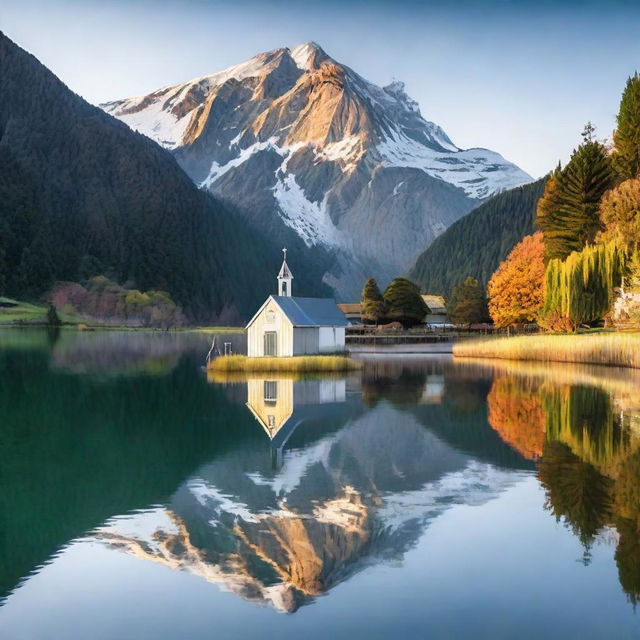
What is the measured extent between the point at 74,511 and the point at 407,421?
14.7 m

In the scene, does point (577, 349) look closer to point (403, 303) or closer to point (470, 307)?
point (403, 303)

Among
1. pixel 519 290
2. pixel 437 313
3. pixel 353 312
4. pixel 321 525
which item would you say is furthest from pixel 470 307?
pixel 321 525

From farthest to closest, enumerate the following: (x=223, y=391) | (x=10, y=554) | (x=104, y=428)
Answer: (x=223, y=391) < (x=104, y=428) < (x=10, y=554)

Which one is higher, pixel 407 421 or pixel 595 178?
pixel 595 178

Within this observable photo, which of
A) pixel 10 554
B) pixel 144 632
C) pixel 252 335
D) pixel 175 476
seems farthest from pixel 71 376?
pixel 144 632

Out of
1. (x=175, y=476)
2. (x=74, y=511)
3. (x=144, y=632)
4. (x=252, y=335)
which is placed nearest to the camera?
(x=144, y=632)

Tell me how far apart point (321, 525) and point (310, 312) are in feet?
151

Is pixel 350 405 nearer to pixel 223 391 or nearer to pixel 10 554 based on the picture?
pixel 223 391

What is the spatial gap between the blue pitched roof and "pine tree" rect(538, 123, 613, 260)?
2759cm

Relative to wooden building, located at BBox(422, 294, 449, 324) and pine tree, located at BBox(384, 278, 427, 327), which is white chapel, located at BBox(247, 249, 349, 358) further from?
wooden building, located at BBox(422, 294, 449, 324)

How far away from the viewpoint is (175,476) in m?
18.7

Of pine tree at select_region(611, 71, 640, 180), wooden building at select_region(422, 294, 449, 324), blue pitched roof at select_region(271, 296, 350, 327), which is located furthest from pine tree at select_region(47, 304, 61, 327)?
pine tree at select_region(611, 71, 640, 180)

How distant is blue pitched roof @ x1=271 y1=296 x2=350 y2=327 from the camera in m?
57.5

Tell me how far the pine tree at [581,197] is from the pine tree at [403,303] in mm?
51001
